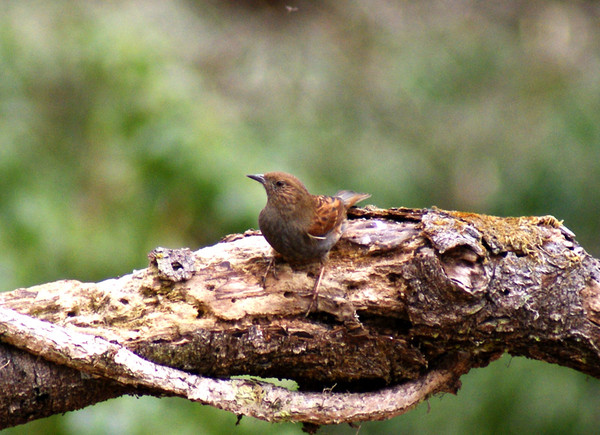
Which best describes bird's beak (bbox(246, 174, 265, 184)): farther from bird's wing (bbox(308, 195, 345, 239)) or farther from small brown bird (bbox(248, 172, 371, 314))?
bird's wing (bbox(308, 195, 345, 239))

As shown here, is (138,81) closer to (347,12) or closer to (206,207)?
(206,207)

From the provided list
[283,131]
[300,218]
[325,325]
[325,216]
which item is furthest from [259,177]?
[283,131]

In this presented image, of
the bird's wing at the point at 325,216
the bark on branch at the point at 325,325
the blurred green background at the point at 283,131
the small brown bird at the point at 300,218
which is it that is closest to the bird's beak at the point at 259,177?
the small brown bird at the point at 300,218

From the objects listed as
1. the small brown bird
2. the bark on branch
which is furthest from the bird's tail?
the bark on branch

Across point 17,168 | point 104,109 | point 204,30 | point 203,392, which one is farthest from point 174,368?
point 204,30

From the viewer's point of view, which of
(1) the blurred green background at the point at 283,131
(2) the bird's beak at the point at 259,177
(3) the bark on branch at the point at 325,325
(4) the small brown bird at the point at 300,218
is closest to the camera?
(3) the bark on branch at the point at 325,325

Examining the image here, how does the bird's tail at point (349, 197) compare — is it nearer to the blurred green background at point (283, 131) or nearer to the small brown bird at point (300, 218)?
the small brown bird at point (300, 218)
